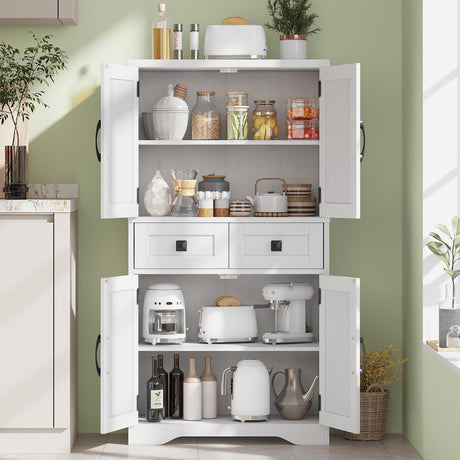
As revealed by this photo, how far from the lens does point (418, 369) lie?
4.35 metres

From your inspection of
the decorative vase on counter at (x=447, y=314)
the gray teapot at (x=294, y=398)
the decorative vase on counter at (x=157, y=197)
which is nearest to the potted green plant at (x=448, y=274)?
the decorative vase on counter at (x=447, y=314)

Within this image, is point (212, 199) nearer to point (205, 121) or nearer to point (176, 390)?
point (205, 121)

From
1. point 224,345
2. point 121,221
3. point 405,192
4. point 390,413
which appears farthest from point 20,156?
point 390,413

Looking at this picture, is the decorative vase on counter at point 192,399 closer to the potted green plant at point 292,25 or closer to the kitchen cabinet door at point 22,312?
the kitchen cabinet door at point 22,312

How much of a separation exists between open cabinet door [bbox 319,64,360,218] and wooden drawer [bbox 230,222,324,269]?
0.46 feet

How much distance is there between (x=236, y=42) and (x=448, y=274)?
158 centimetres

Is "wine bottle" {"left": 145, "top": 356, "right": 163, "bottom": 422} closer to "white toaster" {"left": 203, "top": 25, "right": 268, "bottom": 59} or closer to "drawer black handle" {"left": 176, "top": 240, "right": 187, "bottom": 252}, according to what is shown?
"drawer black handle" {"left": 176, "top": 240, "right": 187, "bottom": 252}

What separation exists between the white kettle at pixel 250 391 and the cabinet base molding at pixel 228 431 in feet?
0.20

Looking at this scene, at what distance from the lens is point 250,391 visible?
448cm

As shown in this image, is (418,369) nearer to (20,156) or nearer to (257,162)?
(257,162)

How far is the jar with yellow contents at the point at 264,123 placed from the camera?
4523 mm

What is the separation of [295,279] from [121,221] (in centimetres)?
100

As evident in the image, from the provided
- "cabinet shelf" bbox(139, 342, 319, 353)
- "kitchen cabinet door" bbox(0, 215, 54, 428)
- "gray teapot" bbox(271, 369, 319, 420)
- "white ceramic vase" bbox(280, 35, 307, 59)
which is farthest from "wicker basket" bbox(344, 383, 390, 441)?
"white ceramic vase" bbox(280, 35, 307, 59)

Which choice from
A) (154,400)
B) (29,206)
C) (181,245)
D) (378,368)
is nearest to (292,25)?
(181,245)
